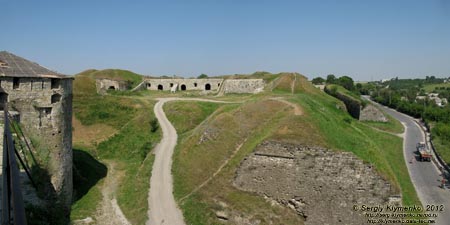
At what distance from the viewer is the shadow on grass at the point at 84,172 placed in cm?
1977

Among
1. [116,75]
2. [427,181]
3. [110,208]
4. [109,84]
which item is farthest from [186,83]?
[110,208]

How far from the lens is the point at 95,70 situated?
2378 inches

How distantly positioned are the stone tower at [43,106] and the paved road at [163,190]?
4254 millimetres

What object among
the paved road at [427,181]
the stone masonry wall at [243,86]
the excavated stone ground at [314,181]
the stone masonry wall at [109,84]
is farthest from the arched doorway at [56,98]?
the stone masonry wall at [243,86]

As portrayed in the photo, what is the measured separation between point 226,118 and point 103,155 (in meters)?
10.5

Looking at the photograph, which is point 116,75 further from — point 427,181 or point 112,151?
point 427,181

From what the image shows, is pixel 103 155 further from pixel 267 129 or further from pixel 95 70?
pixel 95 70

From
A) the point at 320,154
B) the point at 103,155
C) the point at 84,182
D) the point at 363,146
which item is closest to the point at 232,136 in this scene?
the point at 320,154

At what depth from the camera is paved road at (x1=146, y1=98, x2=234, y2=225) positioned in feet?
54.0

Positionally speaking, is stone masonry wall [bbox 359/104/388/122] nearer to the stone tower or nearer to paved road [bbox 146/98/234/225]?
paved road [bbox 146/98/234/225]

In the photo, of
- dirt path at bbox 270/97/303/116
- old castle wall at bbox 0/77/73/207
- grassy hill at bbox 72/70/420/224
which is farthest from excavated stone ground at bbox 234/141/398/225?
old castle wall at bbox 0/77/73/207

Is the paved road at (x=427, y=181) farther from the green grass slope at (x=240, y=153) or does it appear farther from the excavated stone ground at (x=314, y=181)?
the excavated stone ground at (x=314, y=181)

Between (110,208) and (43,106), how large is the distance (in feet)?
21.3

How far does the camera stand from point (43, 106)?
14961 millimetres
